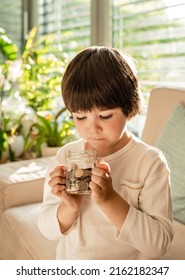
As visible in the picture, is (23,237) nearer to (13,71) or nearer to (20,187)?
(20,187)

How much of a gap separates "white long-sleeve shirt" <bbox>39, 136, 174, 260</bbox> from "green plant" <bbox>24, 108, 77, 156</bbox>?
1476 mm

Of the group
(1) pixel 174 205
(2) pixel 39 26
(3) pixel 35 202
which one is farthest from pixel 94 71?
(2) pixel 39 26

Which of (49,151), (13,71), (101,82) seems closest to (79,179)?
(101,82)

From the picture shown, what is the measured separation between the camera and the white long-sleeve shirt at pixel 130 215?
1.04 m

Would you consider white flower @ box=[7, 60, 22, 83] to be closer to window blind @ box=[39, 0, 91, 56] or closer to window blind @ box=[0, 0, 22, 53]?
window blind @ box=[39, 0, 91, 56]

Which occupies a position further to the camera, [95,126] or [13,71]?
[13,71]

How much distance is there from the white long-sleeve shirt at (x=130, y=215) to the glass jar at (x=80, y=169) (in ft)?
0.47

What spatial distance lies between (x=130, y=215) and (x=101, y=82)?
336mm

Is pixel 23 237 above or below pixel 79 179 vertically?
below

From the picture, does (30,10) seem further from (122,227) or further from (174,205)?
(122,227)

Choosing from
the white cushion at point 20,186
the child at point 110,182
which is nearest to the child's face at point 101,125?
the child at point 110,182

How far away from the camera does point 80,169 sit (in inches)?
38.4

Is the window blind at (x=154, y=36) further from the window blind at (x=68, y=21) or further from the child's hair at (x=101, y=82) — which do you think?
A: the child's hair at (x=101, y=82)

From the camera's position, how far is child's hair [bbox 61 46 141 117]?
1.03m
